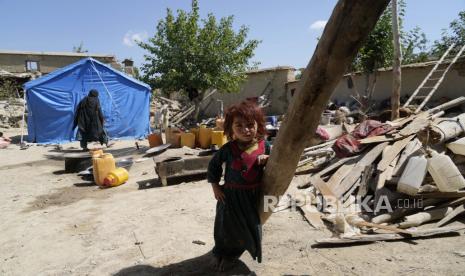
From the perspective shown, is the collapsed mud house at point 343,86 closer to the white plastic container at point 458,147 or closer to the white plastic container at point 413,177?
the white plastic container at point 413,177

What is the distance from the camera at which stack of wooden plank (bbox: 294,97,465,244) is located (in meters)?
3.58

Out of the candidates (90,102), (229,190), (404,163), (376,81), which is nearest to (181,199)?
(229,190)

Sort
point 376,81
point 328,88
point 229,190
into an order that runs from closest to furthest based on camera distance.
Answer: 1. point 328,88
2. point 229,190
3. point 376,81

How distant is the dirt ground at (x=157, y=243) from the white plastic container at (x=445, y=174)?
2.26 ft

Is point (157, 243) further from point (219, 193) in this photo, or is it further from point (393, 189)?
point (393, 189)

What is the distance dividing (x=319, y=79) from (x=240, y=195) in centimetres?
109

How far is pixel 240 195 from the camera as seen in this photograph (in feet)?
8.11

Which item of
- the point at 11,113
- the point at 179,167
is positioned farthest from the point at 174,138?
the point at 11,113

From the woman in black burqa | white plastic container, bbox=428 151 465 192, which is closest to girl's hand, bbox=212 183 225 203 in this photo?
white plastic container, bbox=428 151 465 192

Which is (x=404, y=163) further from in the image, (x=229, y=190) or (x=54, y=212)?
(x=54, y=212)

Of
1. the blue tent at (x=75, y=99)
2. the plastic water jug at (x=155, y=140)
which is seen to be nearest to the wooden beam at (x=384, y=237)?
the plastic water jug at (x=155, y=140)

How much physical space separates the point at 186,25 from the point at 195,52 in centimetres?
84

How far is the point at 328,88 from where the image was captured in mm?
1758

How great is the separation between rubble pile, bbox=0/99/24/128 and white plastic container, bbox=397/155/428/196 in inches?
685
